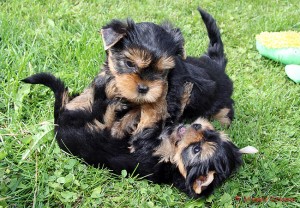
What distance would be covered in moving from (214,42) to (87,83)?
1439mm

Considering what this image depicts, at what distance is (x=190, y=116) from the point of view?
3.54 meters

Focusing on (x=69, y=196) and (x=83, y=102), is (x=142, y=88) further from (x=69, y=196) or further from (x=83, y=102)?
(x=69, y=196)

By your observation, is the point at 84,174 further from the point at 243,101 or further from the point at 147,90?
the point at 243,101

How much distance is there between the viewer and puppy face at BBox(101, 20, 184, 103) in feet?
9.07

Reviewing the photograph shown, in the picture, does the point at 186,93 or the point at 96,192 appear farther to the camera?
the point at 186,93

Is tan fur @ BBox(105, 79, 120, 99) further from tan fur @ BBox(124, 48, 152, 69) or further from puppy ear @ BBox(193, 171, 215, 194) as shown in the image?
puppy ear @ BBox(193, 171, 215, 194)

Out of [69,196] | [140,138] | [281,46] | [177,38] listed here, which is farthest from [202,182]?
→ [281,46]

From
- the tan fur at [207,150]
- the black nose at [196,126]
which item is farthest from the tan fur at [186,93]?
the tan fur at [207,150]

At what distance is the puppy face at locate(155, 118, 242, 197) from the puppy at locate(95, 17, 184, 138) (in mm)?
244

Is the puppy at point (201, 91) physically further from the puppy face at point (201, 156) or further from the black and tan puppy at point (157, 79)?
the puppy face at point (201, 156)

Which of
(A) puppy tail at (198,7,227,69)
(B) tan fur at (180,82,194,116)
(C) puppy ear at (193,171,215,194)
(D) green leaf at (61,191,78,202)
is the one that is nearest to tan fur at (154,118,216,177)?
(C) puppy ear at (193,171,215,194)

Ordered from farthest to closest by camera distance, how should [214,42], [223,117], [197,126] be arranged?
[214,42] → [223,117] → [197,126]

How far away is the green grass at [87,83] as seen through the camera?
9.59 ft

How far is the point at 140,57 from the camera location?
275cm
